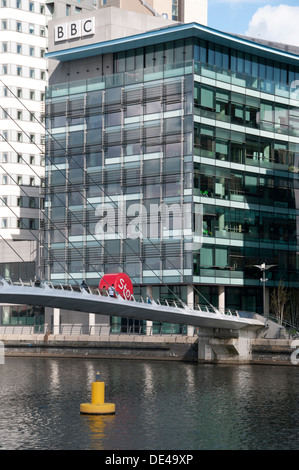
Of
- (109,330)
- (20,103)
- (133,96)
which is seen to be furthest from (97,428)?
(20,103)

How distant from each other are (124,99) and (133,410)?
59135 mm

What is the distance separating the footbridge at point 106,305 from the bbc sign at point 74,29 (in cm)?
4469

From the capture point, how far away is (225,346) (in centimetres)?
8556

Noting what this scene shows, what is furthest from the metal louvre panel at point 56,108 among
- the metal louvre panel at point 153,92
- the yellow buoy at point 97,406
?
the yellow buoy at point 97,406

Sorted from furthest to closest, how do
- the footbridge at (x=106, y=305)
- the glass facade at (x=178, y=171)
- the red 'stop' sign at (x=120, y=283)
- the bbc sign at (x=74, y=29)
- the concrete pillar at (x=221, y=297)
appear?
1. the bbc sign at (x=74, y=29)
2. the concrete pillar at (x=221, y=297)
3. the glass facade at (x=178, y=171)
4. the red 'stop' sign at (x=120, y=283)
5. the footbridge at (x=106, y=305)

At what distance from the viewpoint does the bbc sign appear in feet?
371

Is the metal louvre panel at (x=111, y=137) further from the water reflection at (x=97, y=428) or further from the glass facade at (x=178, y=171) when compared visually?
the water reflection at (x=97, y=428)

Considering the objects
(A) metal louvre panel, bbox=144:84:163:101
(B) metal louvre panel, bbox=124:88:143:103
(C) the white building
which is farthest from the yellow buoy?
(C) the white building

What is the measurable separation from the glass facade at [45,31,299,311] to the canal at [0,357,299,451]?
77.0 feet

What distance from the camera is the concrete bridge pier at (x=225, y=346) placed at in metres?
83.7
